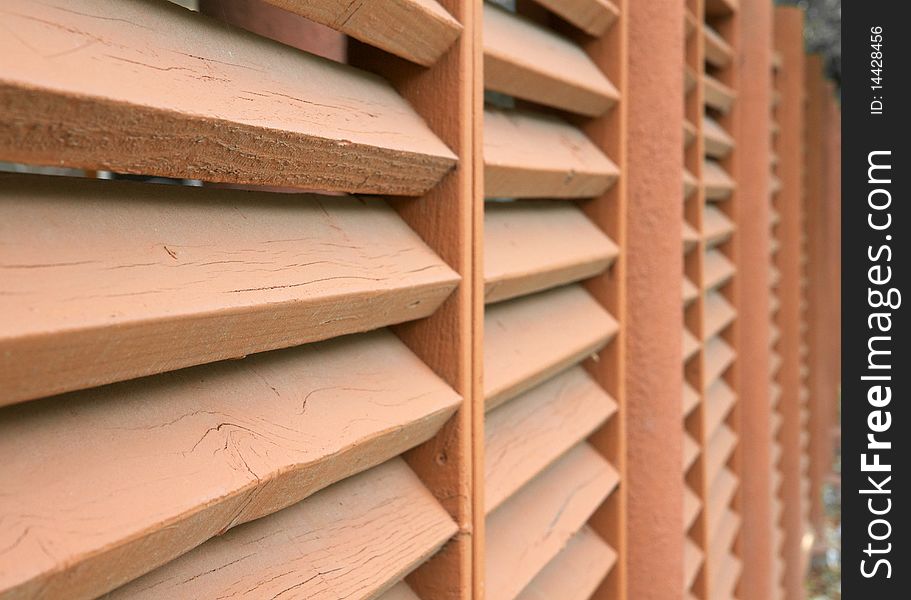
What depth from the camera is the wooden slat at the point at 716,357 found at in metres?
2.92

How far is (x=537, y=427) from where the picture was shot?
1.42 meters

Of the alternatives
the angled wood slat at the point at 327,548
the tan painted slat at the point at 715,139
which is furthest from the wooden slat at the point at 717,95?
the angled wood slat at the point at 327,548

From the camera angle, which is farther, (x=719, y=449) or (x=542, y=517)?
(x=719, y=449)

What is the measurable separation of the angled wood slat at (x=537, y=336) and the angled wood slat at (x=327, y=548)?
0.22 meters

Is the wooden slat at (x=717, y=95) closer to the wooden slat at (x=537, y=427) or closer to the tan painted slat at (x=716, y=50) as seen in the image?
the tan painted slat at (x=716, y=50)

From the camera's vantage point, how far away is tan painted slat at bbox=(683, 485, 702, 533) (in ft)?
7.50

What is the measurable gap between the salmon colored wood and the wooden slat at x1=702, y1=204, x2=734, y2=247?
1.13 meters

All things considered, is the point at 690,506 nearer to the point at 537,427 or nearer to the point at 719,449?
the point at 719,449

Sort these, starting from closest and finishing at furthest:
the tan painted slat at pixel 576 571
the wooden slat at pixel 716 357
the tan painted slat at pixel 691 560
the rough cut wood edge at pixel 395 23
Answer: the rough cut wood edge at pixel 395 23
the tan painted slat at pixel 576 571
the tan painted slat at pixel 691 560
the wooden slat at pixel 716 357

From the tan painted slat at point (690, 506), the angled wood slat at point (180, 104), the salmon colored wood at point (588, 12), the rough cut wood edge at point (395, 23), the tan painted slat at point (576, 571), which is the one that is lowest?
the tan painted slat at point (690, 506)

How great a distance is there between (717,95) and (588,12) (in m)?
1.60

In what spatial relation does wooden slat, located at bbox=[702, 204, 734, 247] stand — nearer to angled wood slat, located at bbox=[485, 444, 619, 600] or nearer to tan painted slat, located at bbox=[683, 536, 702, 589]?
tan painted slat, located at bbox=[683, 536, 702, 589]

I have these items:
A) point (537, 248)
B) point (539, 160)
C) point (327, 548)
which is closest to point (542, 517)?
point (537, 248)
